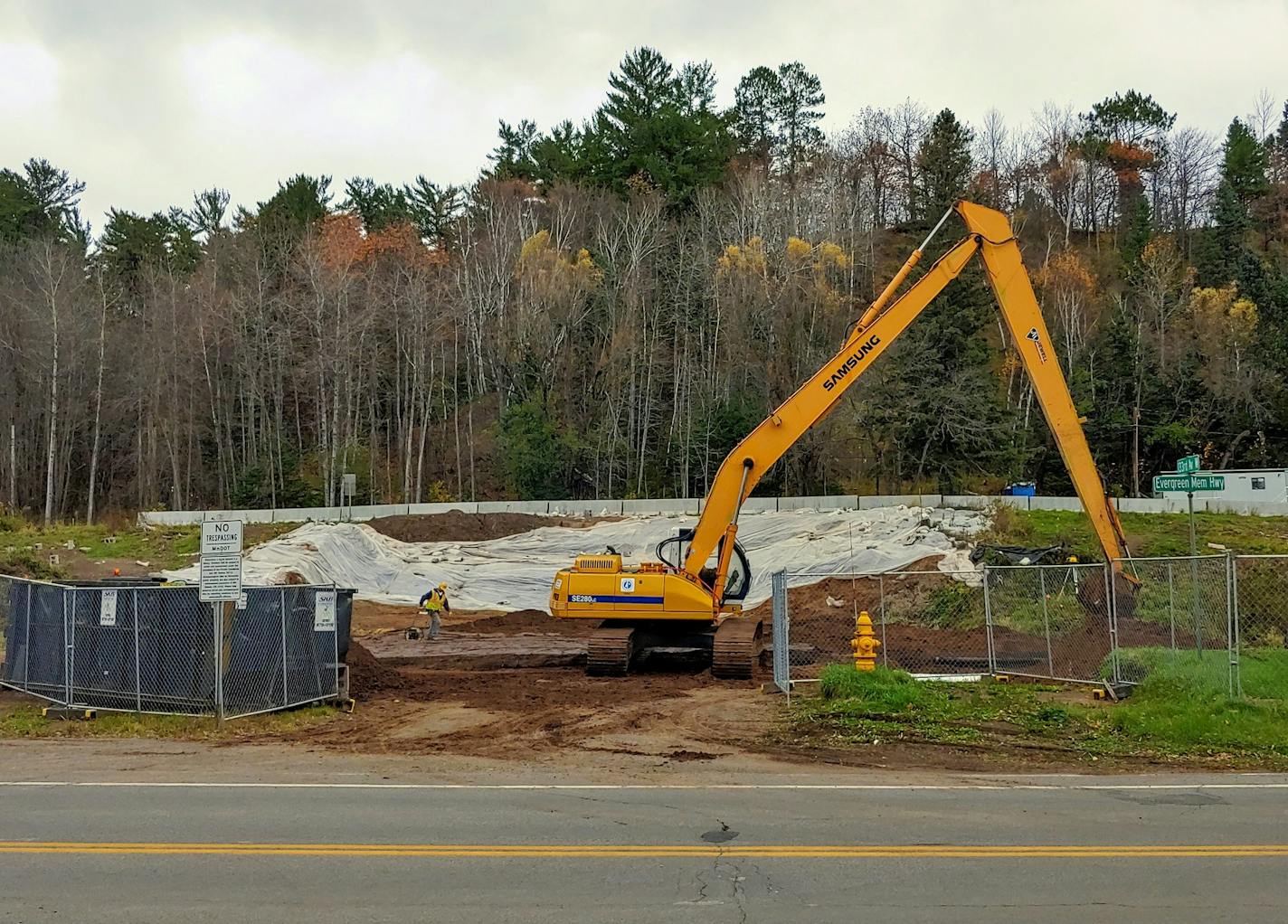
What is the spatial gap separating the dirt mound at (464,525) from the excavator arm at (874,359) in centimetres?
2046

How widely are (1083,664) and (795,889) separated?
14475mm

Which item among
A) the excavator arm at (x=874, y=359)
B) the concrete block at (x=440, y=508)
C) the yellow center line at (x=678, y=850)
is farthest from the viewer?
the concrete block at (x=440, y=508)

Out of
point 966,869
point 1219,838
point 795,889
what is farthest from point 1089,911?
point 1219,838

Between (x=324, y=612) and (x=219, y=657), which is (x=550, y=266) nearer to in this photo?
(x=324, y=612)

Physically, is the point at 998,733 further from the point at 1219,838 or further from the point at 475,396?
the point at 475,396

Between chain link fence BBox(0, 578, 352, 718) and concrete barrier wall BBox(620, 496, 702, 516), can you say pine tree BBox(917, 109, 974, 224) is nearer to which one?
concrete barrier wall BBox(620, 496, 702, 516)

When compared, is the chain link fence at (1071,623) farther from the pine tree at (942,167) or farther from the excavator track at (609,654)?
the pine tree at (942,167)

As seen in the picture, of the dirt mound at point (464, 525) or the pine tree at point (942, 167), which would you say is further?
the pine tree at point (942, 167)

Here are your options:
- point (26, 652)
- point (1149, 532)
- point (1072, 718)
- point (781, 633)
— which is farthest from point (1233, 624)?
point (1149, 532)

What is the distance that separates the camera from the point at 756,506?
42.1m

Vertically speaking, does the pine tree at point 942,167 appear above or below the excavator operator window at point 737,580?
above

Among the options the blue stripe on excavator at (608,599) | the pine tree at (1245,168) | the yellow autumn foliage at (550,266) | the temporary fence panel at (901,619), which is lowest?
the temporary fence panel at (901,619)

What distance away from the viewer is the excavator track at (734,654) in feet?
64.2

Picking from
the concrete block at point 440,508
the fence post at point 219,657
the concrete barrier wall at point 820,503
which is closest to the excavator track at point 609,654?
the fence post at point 219,657
